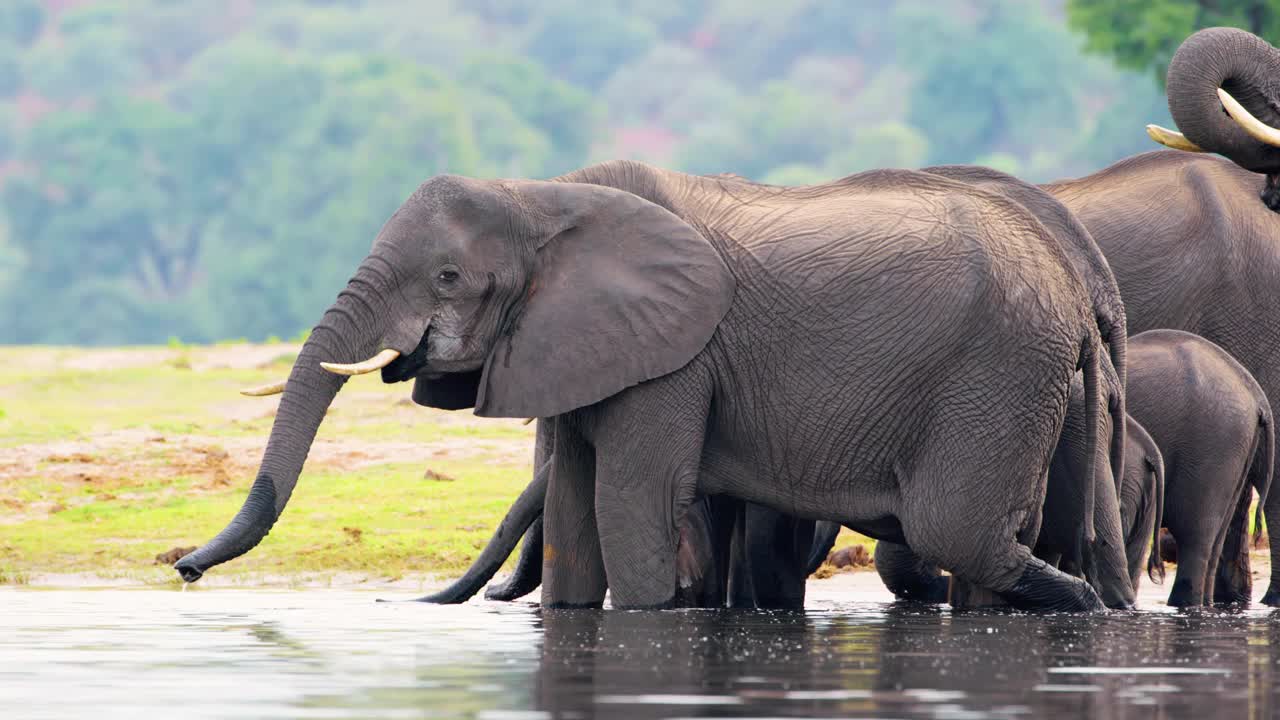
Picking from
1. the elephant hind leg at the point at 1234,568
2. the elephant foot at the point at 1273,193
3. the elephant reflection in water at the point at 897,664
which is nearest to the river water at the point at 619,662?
the elephant reflection in water at the point at 897,664

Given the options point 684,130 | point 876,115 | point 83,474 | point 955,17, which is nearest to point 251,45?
point 684,130

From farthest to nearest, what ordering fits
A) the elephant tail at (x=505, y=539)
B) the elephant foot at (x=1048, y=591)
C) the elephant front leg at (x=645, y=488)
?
the elephant tail at (x=505, y=539) < the elephant foot at (x=1048, y=591) < the elephant front leg at (x=645, y=488)

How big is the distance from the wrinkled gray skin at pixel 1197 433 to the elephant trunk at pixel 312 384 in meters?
4.28

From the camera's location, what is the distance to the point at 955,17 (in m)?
107

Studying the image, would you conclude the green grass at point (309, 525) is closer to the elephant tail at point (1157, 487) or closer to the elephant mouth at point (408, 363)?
the elephant mouth at point (408, 363)

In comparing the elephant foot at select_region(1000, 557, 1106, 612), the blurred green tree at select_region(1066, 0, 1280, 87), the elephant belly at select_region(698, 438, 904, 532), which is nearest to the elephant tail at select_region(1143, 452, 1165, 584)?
the elephant foot at select_region(1000, 557, 1106, 612)

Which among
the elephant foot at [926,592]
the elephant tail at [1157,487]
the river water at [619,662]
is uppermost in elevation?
the elephant tail at [1157,487]

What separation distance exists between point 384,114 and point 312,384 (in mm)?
70970

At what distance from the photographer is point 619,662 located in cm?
894

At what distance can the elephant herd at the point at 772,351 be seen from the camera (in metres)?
11.5

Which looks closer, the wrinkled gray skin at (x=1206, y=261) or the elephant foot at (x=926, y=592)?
the elephant foot at (x=926, y=592)

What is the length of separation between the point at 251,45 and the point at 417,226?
84.0 meters

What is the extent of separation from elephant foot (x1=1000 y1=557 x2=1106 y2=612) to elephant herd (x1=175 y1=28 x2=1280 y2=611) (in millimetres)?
10

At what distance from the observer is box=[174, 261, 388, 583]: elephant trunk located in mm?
11133
